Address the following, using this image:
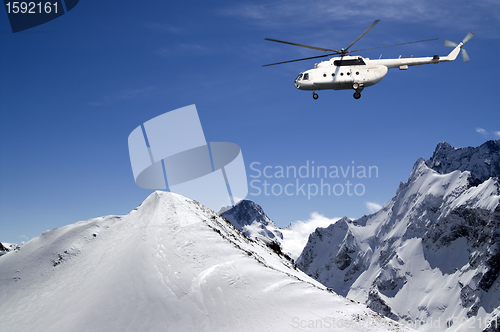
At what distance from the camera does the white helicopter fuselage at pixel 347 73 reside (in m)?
42.5

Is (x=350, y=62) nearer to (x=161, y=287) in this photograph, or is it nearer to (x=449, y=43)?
(x=449, y=43)

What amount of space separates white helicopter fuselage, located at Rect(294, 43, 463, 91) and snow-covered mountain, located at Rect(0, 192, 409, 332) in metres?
21.9

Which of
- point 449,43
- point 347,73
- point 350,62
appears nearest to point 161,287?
point 347,73

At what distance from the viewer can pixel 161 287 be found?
40781 millimetres

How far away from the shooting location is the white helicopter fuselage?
42.5 m

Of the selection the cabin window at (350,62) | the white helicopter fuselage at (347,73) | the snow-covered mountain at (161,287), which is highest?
the cabin window at (350,62)

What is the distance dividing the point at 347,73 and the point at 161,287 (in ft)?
100

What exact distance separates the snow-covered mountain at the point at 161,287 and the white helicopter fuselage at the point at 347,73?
2193 cm

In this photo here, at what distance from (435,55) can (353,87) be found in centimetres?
1171

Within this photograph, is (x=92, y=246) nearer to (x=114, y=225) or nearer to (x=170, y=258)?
(x=114, y=225)

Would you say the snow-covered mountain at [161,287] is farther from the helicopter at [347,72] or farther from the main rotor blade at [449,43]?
the main rotor blade at [449,43]

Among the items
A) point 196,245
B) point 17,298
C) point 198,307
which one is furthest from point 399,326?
point 17,298

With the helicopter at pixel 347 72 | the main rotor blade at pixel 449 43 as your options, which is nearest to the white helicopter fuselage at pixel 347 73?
the helicopter at pixel 347 72

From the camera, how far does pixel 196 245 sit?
156 feet
